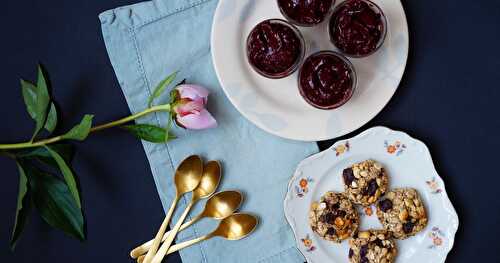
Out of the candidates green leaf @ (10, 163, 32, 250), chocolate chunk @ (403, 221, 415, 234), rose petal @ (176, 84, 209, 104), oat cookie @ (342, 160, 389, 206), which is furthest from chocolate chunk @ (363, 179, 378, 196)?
green leaf @ (10, 163, 32, 250)

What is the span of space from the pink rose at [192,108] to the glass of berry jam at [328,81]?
0.72 feet

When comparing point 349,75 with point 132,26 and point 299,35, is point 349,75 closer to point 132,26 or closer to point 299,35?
point 299,35

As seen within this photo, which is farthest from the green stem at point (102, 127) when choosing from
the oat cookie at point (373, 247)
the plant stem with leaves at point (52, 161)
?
the oat cookie at point (373, 247)

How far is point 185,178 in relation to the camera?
1253 mm

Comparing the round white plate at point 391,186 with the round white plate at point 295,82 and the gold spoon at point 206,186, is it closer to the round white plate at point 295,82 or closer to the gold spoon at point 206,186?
the round white plate at point 295,82

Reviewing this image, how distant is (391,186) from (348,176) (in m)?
0.12

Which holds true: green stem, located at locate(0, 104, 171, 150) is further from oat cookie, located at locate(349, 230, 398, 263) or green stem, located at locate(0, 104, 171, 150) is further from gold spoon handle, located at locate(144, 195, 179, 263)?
oat cookie, located at locate(349, 230, 398, 263)

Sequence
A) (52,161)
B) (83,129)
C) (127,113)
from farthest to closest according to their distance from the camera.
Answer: (127,113) < (52,161) < (83,129)

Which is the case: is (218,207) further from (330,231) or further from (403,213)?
(403,213)

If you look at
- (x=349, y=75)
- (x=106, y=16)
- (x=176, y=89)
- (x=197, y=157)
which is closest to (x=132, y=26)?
(x=106, y=16)

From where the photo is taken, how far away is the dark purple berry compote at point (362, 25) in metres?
1.15

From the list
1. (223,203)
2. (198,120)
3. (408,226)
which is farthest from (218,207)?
(408,226)

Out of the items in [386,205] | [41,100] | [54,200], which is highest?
[41,100]

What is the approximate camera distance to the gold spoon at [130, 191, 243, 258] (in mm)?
1260
